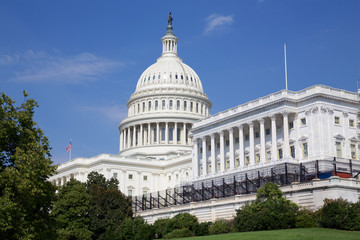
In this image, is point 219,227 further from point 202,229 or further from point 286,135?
point 286,135

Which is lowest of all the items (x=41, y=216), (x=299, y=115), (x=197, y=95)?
(x=41, y=216)

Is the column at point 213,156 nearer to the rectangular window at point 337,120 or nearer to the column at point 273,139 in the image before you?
the column at point 273,139

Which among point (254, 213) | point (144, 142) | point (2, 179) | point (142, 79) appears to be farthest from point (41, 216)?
point (142, 79)

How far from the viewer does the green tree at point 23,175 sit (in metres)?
50.6

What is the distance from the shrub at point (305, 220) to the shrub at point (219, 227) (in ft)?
30.6

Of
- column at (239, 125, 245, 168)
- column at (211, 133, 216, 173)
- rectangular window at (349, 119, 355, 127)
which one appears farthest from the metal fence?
column at (211, 133, 216, 173)

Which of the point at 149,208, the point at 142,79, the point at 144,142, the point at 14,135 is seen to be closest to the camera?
the point at 14,135

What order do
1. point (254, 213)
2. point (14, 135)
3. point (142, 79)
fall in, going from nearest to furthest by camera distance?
point (14, 135) → point (254, 213) → point (142, 79)

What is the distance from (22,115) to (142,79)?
12117 cm

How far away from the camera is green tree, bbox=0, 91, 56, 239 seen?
50.6m

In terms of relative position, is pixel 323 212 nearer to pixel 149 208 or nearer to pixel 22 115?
pixel 22 115

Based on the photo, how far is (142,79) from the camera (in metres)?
175

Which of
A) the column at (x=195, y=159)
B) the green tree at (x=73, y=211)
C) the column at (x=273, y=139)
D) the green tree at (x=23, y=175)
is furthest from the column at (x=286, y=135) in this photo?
the green tree at (x=23, y=175)

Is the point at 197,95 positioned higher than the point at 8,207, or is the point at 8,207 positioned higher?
the point at 197,95
